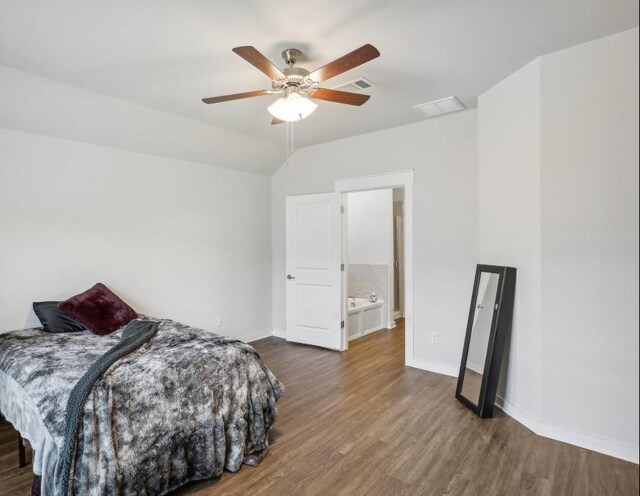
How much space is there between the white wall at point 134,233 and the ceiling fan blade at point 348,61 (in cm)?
257

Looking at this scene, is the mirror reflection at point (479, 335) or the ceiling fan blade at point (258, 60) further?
the mirror reflection at point (479, 335)

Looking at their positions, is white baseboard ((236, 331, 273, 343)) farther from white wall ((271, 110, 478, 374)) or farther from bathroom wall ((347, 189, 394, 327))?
white wall ((271, 110, 478, 374))

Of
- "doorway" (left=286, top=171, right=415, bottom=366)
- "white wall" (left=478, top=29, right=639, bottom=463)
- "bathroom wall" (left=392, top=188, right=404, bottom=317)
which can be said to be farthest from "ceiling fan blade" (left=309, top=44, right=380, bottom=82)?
"bathroom wall" (left=392, top=188, right=404, bottom=317)

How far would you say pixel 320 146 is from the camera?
4.67m

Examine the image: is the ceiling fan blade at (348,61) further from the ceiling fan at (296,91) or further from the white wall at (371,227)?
the white wall at (371,227)

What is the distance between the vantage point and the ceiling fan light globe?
2.31 meters

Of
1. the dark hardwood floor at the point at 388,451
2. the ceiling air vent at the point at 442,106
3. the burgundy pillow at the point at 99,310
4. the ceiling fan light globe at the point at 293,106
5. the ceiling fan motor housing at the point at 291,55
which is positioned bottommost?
the dark hardwood floor at the point at 388,451

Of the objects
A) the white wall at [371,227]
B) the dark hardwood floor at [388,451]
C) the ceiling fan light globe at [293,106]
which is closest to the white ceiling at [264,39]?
the ceiling fan light globe at [293,106]

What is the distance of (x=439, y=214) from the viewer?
3.71 metres

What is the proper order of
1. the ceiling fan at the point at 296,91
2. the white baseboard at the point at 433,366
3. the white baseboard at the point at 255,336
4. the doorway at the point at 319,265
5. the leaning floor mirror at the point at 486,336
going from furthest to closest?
the white baseboard at the point at 255,336 → the doorway at the point at 319,265 → the white baseboard at the point at 433,366 → the leaning floor mirror at the point at 486,336 → the ceiling fan at the point at 296,91

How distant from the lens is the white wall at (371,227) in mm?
5820

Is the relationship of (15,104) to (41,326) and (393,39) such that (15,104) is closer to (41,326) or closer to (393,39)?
(41,326)

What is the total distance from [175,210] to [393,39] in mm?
3012

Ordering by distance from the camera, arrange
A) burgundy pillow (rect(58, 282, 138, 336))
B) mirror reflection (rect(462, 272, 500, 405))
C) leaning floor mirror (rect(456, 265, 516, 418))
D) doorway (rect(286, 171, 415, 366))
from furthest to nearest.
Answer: doorway (rect(286, 171, 415, 366)) < burgundy pillow (rect(58, 282, 138, 336)) < mirror reflection (rect(462, 272, 500, 405)) < leaning floor mirror (rect(456, 265, 516, 418))
